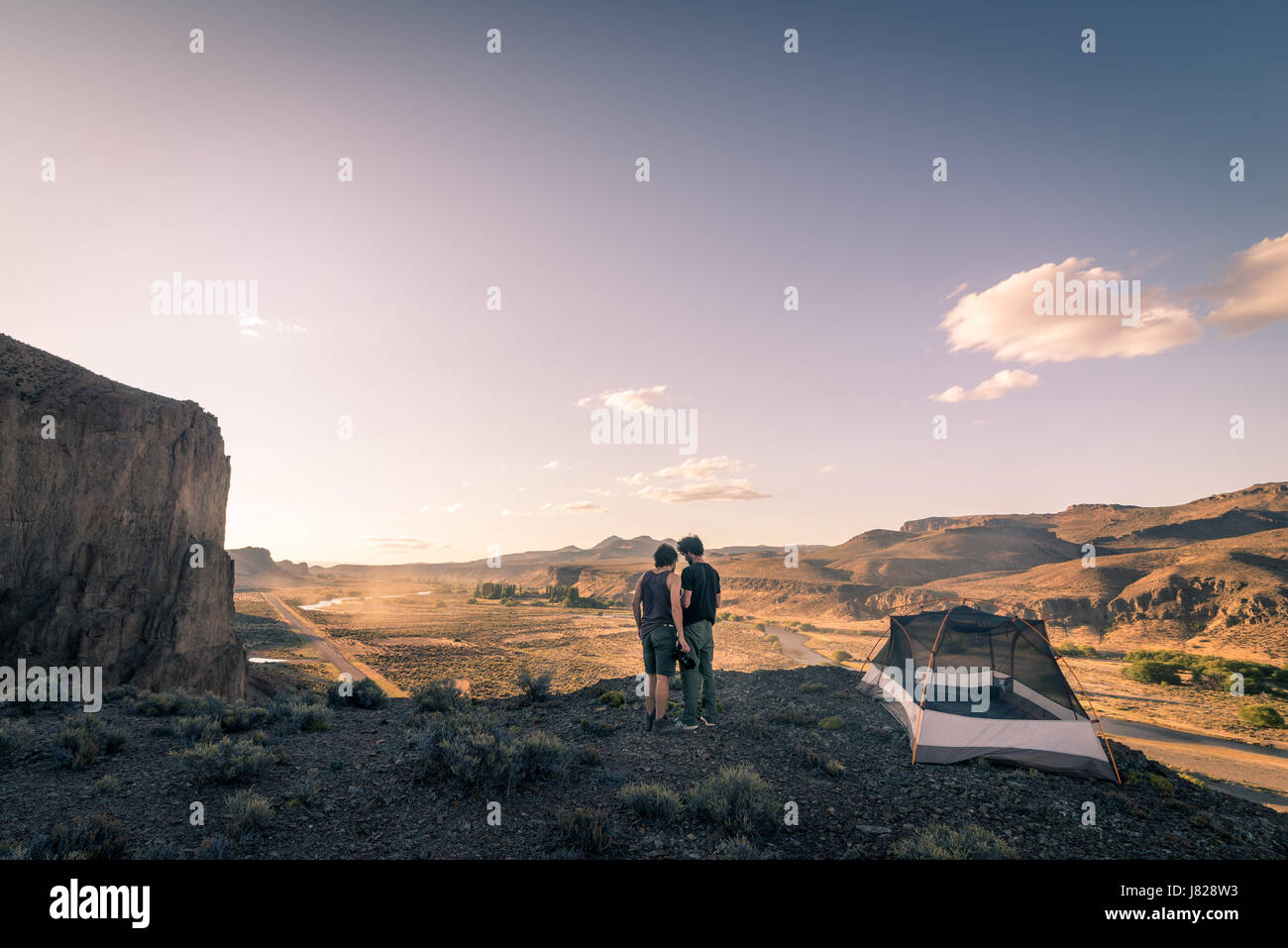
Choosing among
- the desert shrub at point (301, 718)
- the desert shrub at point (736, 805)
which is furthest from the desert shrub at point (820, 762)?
the desert shrub at point (301, 718)

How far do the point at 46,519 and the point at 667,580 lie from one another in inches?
835

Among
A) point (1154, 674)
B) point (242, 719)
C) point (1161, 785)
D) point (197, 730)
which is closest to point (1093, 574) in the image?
point (1154, 674)

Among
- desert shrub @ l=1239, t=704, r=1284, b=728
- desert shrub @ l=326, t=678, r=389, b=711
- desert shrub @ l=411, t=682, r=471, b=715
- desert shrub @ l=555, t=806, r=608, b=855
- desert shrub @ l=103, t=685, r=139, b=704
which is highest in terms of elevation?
desert shrub @ l=555, t=806, r=608, b=855

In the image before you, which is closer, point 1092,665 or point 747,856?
point 747,856

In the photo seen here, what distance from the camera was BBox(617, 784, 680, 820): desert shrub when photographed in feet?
18.0

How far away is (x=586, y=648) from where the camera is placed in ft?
130

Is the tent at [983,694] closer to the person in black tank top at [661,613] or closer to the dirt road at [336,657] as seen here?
the person in black tank top at [661,613]

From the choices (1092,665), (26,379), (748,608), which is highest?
(26,379)

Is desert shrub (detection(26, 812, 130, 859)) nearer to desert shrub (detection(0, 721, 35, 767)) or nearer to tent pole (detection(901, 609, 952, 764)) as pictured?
desert shrub (detection(0, 721, 35, 767))

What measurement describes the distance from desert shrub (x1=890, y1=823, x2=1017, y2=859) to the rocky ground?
0.11 ft

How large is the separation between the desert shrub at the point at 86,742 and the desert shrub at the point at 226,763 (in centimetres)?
145

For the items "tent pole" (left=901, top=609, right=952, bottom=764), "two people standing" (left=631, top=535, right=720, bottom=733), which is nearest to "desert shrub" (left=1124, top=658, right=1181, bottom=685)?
"tent pole" (left=901, top=609, right=952, bottom=764)
